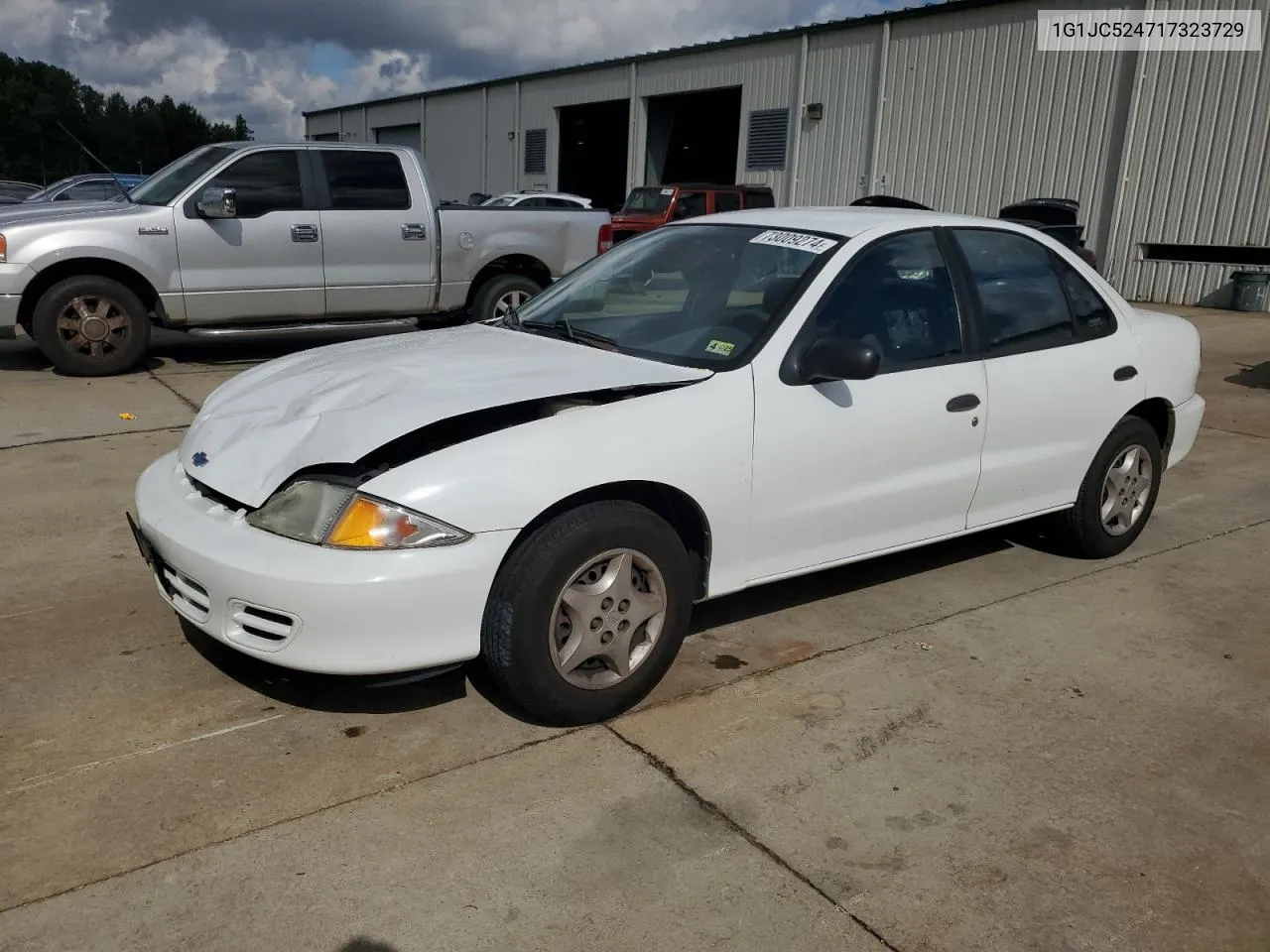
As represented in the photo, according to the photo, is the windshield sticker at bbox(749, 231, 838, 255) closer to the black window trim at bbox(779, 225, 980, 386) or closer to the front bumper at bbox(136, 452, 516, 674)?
the black window trim at bbox(779, 225, 980, 386)

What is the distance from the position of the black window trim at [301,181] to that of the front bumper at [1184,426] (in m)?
6.95

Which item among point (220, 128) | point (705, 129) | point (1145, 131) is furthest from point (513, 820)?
point (220, 128)

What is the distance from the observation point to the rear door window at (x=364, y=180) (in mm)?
9180

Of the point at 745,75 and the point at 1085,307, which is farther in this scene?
the point at 745,75

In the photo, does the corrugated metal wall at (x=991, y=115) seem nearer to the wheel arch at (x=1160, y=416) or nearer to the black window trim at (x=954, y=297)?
the wheel arch at (x=1160, y=416)

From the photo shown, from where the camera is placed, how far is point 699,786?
3.00 metres

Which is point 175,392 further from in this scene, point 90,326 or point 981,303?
point 981,303

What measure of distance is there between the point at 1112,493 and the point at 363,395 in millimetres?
3453

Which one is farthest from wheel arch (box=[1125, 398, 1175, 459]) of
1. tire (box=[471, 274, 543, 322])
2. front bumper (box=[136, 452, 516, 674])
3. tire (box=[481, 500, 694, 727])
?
tire (box=[471, 274, 543, 322])

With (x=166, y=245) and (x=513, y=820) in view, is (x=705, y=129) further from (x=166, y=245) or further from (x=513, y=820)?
(x=513, y=820)

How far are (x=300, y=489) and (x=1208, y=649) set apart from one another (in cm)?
340

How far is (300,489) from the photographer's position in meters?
3.05

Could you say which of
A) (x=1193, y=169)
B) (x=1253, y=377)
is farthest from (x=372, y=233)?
(x=1193, y=169)

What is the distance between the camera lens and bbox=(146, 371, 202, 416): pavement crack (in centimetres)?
770
